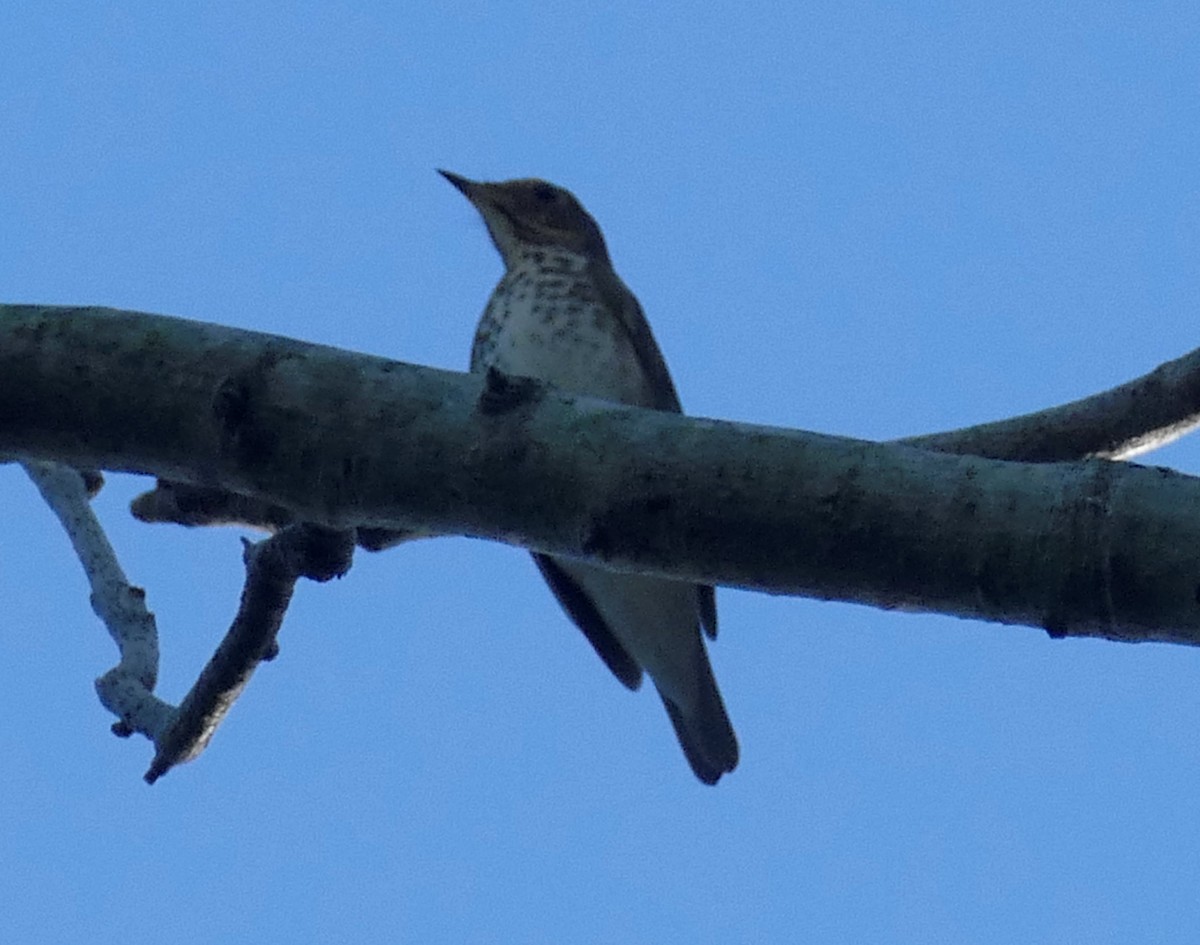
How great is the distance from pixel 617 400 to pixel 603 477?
3.42 metres

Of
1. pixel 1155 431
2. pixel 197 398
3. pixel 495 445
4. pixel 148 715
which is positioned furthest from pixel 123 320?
pixel 1155 431

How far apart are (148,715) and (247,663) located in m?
0.47

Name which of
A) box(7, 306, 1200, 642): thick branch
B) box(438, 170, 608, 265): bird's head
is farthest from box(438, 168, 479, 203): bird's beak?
box(7, 306, 1200, 642): thick branch

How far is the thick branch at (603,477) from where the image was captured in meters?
2.39

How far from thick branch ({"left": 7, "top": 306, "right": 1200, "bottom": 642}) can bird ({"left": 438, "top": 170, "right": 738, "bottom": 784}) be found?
3.01 metres

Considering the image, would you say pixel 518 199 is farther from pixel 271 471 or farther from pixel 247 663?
pixel 271 471

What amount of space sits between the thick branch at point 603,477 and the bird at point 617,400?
3.01m

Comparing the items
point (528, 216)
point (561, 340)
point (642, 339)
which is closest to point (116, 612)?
point (561, 340)

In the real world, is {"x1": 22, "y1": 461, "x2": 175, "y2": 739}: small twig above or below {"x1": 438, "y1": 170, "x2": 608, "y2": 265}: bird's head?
below

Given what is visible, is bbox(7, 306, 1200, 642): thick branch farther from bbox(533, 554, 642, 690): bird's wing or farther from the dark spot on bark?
bbox(533, 554, 642, 690): bird's wing

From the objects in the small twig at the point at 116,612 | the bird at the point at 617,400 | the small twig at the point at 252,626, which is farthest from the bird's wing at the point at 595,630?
the small twig at the point at 252,626

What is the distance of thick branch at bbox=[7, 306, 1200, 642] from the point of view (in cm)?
239

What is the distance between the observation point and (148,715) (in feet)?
14.7

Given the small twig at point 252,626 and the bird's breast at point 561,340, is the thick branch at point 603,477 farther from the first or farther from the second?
the bird's breast at point 561,340
